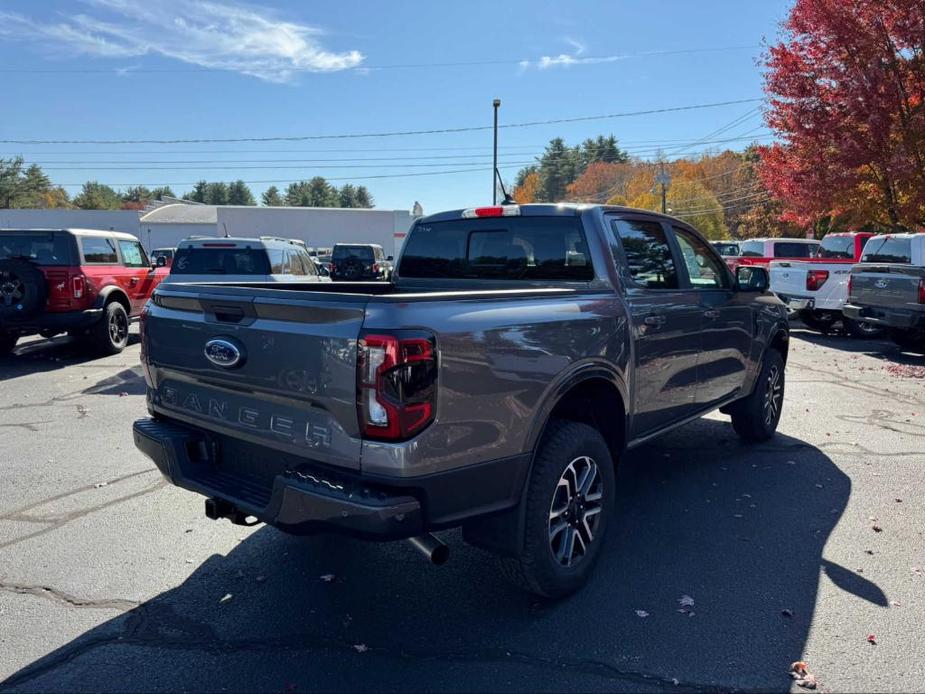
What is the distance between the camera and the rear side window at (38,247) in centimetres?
979

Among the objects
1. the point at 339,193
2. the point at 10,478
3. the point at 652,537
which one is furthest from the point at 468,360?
the point at 339,193

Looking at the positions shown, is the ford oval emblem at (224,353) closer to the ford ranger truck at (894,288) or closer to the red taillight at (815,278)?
the ford ranger truck at (894,288)

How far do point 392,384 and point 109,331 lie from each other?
9.72m

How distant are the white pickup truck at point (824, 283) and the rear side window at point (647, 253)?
32.6ft

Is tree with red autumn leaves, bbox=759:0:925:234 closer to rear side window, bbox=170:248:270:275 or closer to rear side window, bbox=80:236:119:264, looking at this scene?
rear side window, bbox=170:248:270:275

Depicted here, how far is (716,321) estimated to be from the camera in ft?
16.2

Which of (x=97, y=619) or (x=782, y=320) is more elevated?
Answer: (x=782, y=320)

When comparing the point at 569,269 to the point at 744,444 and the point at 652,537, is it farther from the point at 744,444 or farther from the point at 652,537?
the point at 744,444

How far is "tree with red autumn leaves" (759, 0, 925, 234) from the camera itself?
13883 mm

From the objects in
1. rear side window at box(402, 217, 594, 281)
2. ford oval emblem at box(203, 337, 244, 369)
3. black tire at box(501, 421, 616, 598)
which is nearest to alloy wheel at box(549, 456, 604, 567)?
black tire at box(501, 421, 616, 598)

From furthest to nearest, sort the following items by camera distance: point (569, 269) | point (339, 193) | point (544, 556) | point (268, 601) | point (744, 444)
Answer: point (339, 193), point (744, 444), point (569, 269), point (268, 601), point (544, 556)

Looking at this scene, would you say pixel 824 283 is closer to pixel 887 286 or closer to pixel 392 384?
pixel 887 286

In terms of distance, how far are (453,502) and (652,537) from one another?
6.39 ft

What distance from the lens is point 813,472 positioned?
17.5 feet
